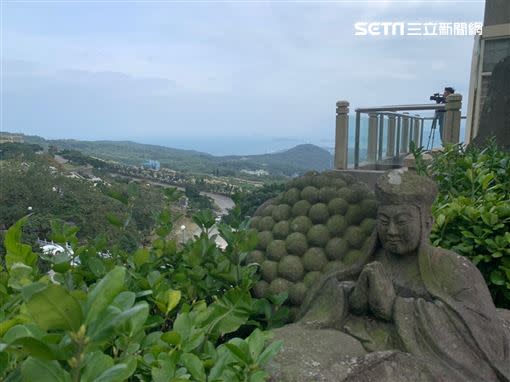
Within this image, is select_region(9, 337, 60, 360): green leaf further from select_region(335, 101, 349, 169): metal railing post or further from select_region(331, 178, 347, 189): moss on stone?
select_region(335, 101, 349, 169): metal railing post

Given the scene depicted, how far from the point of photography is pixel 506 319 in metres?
2.12

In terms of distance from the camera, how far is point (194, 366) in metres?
1.18

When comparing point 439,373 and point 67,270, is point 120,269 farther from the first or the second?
point 439,373

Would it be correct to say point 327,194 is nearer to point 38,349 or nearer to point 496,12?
point 38,349

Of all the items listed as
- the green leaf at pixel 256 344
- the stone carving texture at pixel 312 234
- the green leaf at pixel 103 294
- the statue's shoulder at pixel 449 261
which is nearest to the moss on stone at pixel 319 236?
the stone carving texture at pixel 312 234

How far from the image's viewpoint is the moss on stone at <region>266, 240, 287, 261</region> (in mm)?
2398

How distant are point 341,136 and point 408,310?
6351 mm

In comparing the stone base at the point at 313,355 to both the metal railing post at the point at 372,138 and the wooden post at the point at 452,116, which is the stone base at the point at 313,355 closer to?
the wooden post at the point at 452,116

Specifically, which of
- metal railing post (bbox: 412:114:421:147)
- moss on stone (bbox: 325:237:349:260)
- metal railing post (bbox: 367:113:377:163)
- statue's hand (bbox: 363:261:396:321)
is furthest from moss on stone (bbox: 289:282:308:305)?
metal railing post (bbox: 412:114:421:147)

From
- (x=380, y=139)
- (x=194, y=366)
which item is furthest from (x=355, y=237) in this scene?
(x=380, y=139)

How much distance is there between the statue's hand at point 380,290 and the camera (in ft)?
5.80

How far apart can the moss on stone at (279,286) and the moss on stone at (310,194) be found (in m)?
0.48

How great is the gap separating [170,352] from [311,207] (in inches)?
55.5

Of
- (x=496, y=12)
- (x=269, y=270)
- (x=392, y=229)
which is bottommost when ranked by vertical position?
(x=269, y=270)
